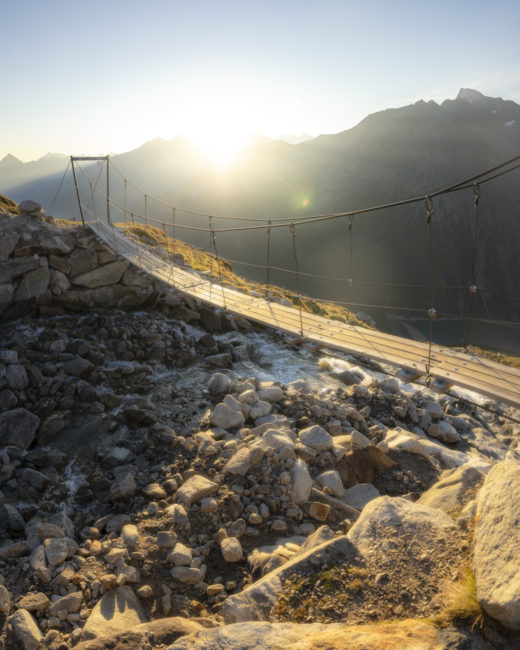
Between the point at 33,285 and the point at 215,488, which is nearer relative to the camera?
the point at 215,488

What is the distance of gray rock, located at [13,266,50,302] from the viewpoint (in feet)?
30.2

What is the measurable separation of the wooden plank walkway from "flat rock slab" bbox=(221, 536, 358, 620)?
2048mm

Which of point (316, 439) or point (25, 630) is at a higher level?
point (316, 439)

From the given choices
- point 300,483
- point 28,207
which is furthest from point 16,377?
point 300,483

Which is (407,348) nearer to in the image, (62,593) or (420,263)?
(62,593)

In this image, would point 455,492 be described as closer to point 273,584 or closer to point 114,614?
point 273,584

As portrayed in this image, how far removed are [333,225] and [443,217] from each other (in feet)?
62.7

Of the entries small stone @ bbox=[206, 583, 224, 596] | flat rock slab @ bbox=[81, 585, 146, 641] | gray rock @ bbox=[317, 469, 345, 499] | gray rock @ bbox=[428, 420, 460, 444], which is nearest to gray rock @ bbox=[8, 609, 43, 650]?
flat rock slab @ bbox=[81, 585, 146, 641]

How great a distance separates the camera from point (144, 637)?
2.42 meters

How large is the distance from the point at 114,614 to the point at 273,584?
53.6 inches

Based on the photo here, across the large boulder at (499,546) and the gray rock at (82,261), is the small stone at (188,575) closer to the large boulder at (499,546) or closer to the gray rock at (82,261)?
the large boulder at (499,546)

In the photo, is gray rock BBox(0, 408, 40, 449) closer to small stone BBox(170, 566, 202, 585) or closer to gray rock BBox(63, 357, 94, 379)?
gray rock BBox(63, 357, 94, 379)

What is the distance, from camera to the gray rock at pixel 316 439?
17.3 feet

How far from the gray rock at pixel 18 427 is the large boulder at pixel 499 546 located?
6.36 m
